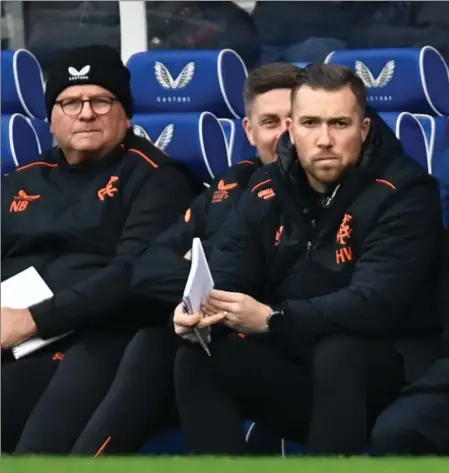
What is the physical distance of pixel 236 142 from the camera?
399 centimetres

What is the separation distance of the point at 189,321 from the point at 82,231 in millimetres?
580

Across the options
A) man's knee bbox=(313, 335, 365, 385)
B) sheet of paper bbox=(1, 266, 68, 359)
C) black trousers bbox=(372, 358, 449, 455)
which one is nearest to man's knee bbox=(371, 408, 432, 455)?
black trousers bbox=(372, 358, 449, 455)

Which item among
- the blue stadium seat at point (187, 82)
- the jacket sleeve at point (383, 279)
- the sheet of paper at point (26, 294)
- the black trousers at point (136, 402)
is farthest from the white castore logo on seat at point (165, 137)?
the jacket sleeve at point (383, 279)

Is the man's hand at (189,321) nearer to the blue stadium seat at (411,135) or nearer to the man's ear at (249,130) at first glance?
the man's ear at (249,130)

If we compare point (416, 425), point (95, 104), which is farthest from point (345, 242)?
point (95, 104)

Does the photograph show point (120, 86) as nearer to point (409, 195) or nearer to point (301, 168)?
point (301, 168)

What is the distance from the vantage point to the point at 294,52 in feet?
14.0

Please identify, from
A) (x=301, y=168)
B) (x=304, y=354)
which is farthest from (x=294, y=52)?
(x=304, y=354)

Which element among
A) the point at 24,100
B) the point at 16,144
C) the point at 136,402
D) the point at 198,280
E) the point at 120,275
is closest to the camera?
the point at 198,280

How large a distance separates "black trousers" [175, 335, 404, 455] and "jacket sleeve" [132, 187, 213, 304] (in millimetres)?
266

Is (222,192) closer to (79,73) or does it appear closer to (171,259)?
(171,259)

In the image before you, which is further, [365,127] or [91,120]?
[91,120]

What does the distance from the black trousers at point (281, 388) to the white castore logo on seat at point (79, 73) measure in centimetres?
82

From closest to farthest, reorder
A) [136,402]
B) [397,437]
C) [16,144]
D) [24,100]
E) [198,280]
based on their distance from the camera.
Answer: [397,437] → [198,280] → [136,402] → [16,144] → [24,100]
